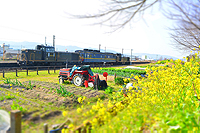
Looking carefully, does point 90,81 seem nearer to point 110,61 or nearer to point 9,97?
point 9,97

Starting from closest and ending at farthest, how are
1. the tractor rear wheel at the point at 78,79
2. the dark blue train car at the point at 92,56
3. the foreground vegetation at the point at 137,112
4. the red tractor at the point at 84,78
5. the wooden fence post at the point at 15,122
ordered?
1. the wooden fence post at the point at 15,122
2. the foreground vegetation at the point at 137,112
3. the red tractor at the point at 84,78
4. the tractor rear wheel at the point at 78,79
5. the dark blue train car at the point at 92,56

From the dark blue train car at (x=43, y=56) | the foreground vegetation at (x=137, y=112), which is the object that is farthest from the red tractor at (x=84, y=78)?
the dark blue train car at (x=43, y=56)

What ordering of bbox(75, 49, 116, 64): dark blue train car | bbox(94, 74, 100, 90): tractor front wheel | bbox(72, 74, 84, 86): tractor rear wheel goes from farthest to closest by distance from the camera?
bbox(75, 49, 116, 64): dark blue train car < bbox(72, 74, 84, 86): tractor rear wheel < bbox(94, 74, 100, 90): tractor front wheel

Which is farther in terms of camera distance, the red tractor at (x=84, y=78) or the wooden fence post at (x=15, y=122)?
the red tractor at (x=84, y=78)

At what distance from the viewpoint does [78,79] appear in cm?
831

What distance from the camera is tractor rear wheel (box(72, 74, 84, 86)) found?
26.8ft

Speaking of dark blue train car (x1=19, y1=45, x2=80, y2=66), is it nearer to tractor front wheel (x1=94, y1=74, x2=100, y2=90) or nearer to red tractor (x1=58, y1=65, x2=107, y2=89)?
red tractor (x1=58, y1=65, x2=107, y2=89)

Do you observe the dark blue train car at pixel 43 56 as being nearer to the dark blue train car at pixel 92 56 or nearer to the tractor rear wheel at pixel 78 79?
the dark blue train car at pixel 92 56

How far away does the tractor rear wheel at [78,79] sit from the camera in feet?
26.8

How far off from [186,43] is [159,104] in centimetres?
309

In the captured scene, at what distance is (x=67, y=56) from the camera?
25.8m

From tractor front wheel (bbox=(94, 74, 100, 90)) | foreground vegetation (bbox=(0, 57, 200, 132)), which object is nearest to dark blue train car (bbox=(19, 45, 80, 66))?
tractor front wheel (bbox=(94, 74, 100, 90))

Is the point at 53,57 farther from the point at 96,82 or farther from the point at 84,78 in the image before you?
the point at 96,82

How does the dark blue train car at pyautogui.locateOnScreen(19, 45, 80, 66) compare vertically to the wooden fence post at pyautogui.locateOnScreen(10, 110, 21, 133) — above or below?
above
